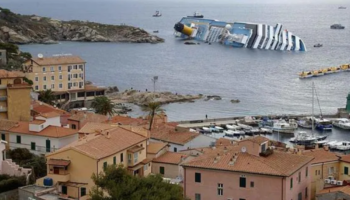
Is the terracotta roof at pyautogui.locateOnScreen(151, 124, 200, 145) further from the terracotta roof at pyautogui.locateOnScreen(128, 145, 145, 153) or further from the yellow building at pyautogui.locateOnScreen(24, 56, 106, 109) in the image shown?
the yellow building at pyautogui.locateOnScreen(24, 56, 106, 109)

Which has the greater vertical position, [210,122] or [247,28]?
[247,28]

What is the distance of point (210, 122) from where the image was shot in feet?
169

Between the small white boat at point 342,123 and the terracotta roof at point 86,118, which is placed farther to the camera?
the small white boat at point 342,123

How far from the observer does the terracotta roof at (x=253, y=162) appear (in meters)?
22.1

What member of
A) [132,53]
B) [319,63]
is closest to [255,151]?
[319,63]

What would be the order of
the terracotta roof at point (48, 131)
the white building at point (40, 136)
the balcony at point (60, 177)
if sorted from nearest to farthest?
the balcony at point (60, 177), the white building at point (40, 136), the terracotta roof at point (48, 131)

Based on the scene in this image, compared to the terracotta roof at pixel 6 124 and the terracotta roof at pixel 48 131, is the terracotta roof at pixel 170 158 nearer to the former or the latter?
the terracotta roof at pixel 48 131

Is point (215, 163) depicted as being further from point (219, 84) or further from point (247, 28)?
point (247, 28)

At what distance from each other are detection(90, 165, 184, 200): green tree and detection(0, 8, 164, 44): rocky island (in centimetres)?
10945

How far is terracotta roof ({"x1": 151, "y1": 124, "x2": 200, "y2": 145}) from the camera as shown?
3156 cm

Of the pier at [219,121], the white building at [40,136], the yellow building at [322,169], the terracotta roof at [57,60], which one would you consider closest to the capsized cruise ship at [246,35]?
the pier at [219,121]

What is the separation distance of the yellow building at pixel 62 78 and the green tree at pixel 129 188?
35.4 m

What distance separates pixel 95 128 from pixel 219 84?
5200cm

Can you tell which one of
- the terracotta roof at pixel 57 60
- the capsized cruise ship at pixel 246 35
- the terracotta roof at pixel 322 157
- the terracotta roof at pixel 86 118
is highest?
the capsized cruise ship at pixel 246 35
